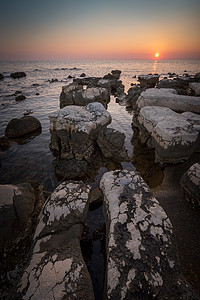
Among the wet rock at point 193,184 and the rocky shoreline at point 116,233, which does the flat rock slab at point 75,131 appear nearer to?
the rocky shoreline at point 116,233

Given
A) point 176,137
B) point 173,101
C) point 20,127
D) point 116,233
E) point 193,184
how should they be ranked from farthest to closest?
1. point 20,127
2. point 173,101
3. point 176,137
4. point 193,184
5. point 116,233

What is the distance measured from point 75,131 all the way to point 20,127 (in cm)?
409

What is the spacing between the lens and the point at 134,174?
137 inches

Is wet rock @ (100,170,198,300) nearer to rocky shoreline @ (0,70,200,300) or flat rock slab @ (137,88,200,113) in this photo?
rocky shoreline @ (0,70,200,300)

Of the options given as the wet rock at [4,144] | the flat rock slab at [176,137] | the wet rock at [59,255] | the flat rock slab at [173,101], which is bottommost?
the wet rock at [4,144]

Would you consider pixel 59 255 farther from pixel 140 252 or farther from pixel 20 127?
pixel 20 127

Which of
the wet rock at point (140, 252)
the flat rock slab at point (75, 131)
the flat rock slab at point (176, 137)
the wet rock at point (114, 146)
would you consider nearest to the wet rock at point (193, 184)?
the flat rock slab at point (176, 137)

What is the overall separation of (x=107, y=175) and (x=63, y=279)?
207 centimetres

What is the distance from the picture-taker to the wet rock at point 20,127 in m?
7.74

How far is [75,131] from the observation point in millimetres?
5949

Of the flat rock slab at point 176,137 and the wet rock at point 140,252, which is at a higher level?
the flat rock slab at point 176,137

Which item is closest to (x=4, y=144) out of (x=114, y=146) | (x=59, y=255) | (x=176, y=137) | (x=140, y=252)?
(x=114, y=146)

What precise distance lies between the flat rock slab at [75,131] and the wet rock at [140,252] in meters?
3.33

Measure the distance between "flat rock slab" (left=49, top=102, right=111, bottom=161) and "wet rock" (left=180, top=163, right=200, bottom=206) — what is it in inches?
143
